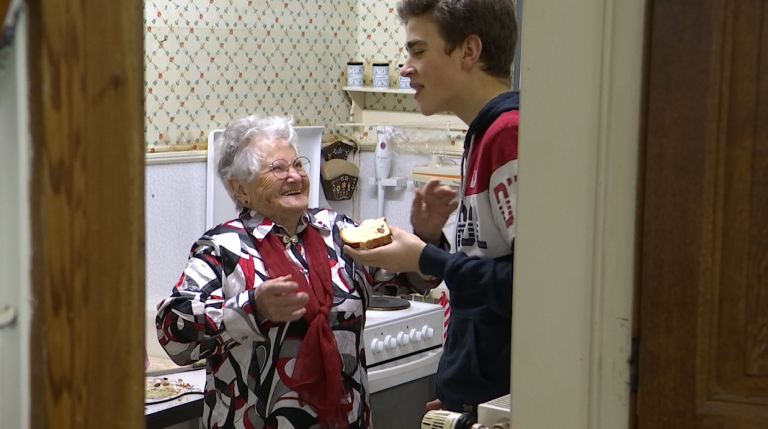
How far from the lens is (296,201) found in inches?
99.3

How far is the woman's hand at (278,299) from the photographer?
2178 mm

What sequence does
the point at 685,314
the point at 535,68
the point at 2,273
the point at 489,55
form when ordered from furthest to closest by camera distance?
the point at 489,55 → the point at 535,68 → the point at 685,314 → the point at 2,273

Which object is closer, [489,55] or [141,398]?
[141,398]

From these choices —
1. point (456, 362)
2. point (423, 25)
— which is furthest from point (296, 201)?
point (456, 362)

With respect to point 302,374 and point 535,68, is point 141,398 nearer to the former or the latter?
point 535,68

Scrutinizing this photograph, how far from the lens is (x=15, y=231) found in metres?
0.65

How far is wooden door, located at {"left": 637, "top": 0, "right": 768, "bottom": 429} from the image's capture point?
1122 millimetres

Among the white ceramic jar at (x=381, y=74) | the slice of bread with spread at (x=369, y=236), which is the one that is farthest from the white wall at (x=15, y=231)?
the white ceramic jar at (x=381, y=74)

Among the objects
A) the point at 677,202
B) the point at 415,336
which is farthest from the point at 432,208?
the point at 415,336

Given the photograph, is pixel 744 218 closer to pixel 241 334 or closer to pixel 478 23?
pixel 478 23

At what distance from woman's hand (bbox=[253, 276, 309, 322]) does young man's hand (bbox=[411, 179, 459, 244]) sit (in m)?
0.32

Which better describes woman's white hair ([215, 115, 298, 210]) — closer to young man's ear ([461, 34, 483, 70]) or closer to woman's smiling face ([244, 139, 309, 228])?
woman's smiling face ([244, 139, 309, 228])

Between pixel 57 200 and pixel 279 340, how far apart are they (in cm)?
174

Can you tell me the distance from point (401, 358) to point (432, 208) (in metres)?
1.24
